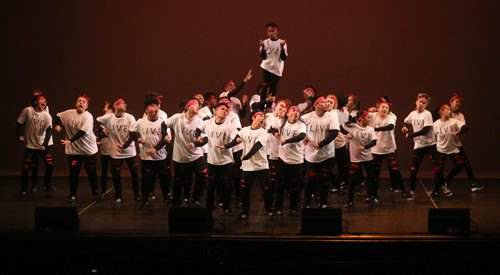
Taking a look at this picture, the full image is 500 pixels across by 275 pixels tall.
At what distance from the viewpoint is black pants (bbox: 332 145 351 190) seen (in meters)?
11.9

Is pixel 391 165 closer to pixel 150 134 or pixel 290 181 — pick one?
pixel 290 181

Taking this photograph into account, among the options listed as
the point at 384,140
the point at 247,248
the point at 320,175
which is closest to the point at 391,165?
the point at 384,140

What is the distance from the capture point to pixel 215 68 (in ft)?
50.6

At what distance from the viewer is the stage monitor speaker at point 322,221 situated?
9023 millimetres

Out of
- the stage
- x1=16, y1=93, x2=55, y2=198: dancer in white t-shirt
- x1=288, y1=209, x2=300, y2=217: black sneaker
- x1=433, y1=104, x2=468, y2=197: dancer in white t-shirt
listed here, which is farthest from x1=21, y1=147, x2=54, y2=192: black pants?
x1=433, y1=104, x2=468, y2=197: dancer in white t-shirt

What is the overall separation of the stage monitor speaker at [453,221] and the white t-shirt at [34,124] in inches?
251

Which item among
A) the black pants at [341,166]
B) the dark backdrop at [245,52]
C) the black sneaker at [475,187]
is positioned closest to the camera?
the black pants at [341,166]

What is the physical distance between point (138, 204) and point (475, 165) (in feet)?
24.9

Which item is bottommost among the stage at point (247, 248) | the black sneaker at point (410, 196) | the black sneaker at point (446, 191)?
the stage at point (247, 248)

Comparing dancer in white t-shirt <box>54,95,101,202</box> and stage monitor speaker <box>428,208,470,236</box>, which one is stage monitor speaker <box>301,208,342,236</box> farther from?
dancer in white t-shirt <box>54,95,101,202</box>

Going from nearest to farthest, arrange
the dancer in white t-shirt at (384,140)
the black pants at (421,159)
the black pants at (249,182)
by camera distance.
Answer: the black pants at (249,182) → the dancer in white t-shirt at (384,140) → the black pants at (421,159)

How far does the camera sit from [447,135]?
466 inches

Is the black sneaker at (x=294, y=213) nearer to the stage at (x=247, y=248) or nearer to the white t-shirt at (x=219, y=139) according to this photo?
the stage at (x=247, y=248)

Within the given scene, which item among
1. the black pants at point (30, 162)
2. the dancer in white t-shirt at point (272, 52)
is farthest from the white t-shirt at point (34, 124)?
the dancer in white t-shirt at point (272, 52)
